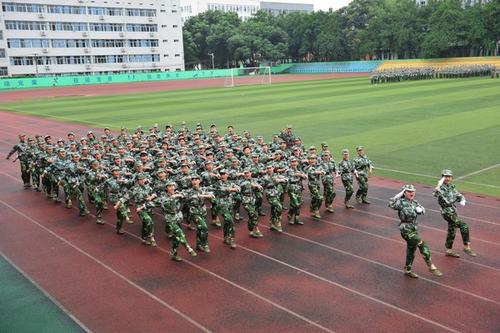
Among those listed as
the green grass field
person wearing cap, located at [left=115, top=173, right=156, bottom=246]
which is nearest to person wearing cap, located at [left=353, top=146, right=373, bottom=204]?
the green grass field

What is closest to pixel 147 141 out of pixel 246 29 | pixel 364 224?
pixel 364 224

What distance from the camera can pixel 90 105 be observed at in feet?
145

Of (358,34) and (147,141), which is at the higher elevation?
(358,34)

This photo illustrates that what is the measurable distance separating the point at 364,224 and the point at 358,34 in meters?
88.5

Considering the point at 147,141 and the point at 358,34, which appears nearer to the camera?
the point at 147,141

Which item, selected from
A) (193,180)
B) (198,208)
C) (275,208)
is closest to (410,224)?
(275,208)

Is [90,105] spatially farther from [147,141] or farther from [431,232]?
[431,232]

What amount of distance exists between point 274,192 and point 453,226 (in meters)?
3.99

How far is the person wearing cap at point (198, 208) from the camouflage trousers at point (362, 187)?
191 inches

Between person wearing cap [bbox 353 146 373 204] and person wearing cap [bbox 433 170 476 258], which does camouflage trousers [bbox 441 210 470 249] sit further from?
person wearing cap [bbox 353 146 373 204]

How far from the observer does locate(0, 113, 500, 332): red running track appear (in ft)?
25.5

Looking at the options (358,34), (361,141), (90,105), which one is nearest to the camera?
(361,141)

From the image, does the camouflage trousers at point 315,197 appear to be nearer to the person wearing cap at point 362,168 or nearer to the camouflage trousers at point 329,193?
the camouflage trousers at point 329,193

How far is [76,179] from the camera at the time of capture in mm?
13820
